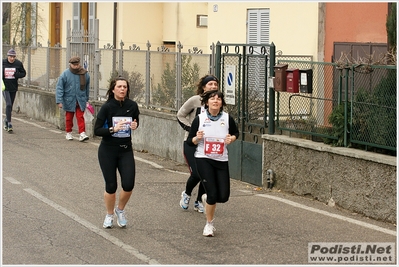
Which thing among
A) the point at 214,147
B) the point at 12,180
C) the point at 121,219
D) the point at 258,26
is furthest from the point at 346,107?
the point at 258,26

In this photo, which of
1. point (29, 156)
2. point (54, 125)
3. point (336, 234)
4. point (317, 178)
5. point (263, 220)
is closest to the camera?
point (336, 234)

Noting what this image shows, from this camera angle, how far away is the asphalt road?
322 inches

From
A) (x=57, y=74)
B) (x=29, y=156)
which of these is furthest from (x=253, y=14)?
(x=29, y=156)

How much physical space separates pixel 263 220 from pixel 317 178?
4.91 feet

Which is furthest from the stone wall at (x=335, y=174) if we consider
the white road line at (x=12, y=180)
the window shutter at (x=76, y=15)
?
the window shutter at (x=76, y=15)

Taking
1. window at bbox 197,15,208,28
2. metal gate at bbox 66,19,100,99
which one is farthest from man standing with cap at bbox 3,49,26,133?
window at bbox 197,15,208,28

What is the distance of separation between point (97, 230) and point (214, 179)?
136 cm

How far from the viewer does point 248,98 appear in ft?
43.3

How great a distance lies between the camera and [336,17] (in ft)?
59.7

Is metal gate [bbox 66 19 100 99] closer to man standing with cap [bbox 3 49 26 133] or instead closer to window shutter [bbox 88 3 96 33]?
man standing with cap [bbox 3 49 26 133]

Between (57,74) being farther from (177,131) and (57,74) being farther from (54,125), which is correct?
(177,131)

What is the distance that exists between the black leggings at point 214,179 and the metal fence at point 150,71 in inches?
201

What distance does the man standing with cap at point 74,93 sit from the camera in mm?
17469

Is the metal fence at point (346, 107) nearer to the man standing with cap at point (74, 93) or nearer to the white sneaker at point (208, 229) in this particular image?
the white sneaker at point (208, 229)
